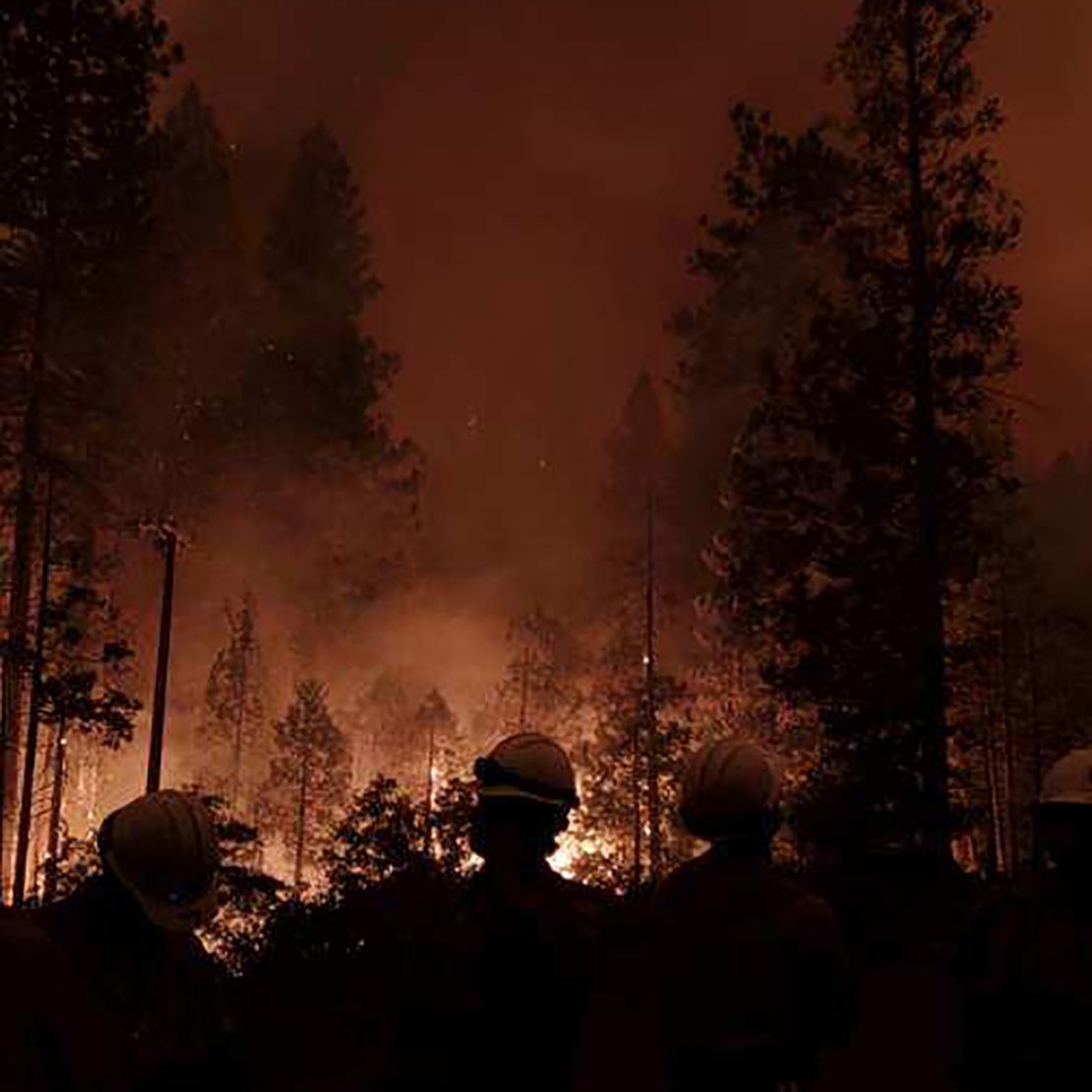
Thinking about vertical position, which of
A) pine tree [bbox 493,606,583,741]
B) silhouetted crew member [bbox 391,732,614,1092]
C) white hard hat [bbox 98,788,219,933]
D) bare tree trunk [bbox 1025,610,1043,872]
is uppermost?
pine tree [bbox 493,606,583,741]

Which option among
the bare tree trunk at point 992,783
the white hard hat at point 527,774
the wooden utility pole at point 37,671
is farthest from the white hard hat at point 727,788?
the bare tree trunk at point 992,783

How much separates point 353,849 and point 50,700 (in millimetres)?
7821

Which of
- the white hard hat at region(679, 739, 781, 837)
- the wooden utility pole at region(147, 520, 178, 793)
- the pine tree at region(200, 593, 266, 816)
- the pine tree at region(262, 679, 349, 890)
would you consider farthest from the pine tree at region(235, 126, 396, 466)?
the white hard hat at region(679, 739, 781, 837)

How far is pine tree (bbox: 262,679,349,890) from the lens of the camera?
1913 inches

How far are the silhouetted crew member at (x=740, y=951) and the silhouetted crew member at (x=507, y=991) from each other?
0.63 meters

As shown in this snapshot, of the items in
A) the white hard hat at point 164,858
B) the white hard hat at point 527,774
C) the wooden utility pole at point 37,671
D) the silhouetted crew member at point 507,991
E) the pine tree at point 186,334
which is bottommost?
the silhouetted crew member at point 507,991

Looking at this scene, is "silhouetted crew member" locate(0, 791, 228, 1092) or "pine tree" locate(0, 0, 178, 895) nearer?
"silhouetted crew member" locate(0, 791, 228, 1092)

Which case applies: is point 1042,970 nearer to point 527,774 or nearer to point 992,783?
point 527,774

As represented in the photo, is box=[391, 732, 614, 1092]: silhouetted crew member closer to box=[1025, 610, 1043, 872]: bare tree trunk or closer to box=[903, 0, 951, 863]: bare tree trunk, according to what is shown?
box=[903, 0, 951, 863]: bare tree trunk

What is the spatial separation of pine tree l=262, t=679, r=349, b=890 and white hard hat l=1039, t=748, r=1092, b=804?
4539 centimetres

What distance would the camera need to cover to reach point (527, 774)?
3393 mm

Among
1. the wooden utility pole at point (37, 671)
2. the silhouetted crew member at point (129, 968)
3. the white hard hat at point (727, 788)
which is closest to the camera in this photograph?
the silhouetted crew member at point (129, 968)

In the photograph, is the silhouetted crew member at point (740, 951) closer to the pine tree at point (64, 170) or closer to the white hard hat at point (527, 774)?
the white hard hat at point (527, 774)

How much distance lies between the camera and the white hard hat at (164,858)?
10.2 ft
